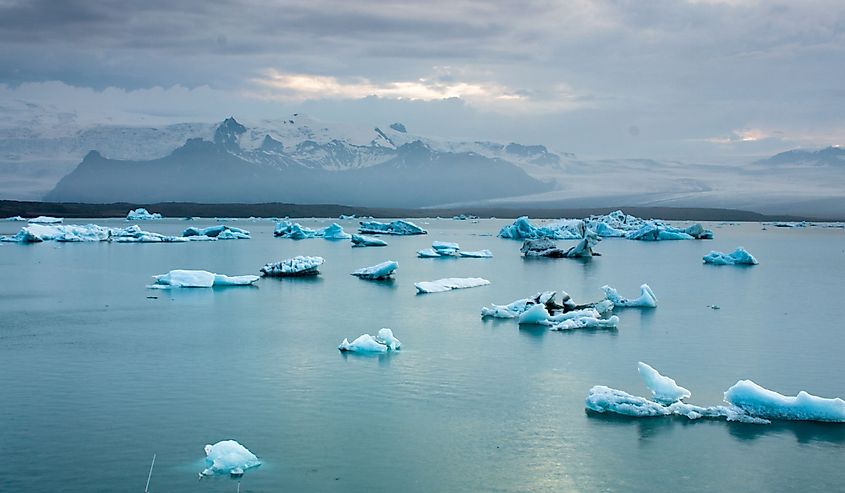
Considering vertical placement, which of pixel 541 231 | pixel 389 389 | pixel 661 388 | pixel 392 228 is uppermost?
pixel 541 231

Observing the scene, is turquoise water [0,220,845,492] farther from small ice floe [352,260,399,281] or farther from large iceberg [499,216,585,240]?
large iceberg [499,216,585,240]

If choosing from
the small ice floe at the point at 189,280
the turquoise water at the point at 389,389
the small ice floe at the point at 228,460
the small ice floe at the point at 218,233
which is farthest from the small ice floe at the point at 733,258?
the small ice floe at the point at 228,460

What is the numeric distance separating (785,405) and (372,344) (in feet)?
19.7

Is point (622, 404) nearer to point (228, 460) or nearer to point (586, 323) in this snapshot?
point (228, 460)

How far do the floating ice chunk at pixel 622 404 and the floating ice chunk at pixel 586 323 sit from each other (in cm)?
559

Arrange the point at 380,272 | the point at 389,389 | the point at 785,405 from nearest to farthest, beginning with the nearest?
the point at 785,405 → the point at 389,389 → the point at 380,272

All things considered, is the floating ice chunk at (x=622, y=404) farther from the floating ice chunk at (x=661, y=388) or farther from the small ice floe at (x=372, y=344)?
the small ice floe at (x=372, y=344)

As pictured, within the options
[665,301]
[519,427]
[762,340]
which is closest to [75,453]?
[519,427]

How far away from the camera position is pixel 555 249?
117ft

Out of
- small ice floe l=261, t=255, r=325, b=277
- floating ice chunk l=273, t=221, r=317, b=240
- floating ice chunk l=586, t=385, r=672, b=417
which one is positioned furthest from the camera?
floating ice chunk l=273, t=221, r=317, b=240

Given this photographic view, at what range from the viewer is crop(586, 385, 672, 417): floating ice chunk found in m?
9.53

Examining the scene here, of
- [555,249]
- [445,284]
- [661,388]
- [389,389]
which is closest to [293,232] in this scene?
[555,249]

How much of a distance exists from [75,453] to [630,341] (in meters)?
9.45

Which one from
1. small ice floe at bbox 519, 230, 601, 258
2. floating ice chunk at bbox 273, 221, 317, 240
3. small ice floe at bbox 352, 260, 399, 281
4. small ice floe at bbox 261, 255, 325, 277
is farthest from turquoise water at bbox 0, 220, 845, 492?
floating ice chunk at bbox 273, 221, 317, 240
